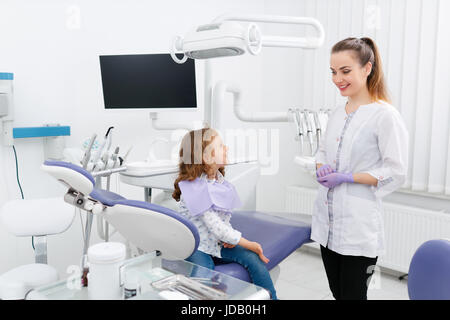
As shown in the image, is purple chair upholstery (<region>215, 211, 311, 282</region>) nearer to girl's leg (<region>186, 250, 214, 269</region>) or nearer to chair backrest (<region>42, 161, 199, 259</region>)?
girl's leg (<region>186, 250, 214, 269</region>)

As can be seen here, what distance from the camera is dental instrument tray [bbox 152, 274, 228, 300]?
3.07ft

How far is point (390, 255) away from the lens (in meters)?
2.64

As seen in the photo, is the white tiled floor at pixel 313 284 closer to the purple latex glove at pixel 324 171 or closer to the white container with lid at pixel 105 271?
the purple latex glove at pixel 324 171

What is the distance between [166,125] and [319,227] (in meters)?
1.12

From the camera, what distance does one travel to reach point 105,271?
876mm

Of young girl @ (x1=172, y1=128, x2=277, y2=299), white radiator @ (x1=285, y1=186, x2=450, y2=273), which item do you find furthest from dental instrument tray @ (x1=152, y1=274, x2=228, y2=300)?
white radiator @ (x1=285, y1=186, x2=450, y2=273)

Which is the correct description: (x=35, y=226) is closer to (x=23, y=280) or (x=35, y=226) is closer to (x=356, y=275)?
(x=23, y=280)

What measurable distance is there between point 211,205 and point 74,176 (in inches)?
21.6

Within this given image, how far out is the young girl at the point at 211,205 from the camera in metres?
1.50

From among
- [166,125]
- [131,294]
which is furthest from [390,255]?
[131,294]

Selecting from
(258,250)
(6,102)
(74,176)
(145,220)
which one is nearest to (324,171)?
(258,250)

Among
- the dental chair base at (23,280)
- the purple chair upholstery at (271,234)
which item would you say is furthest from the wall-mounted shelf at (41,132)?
the purple chair upholstery at (271,234)
